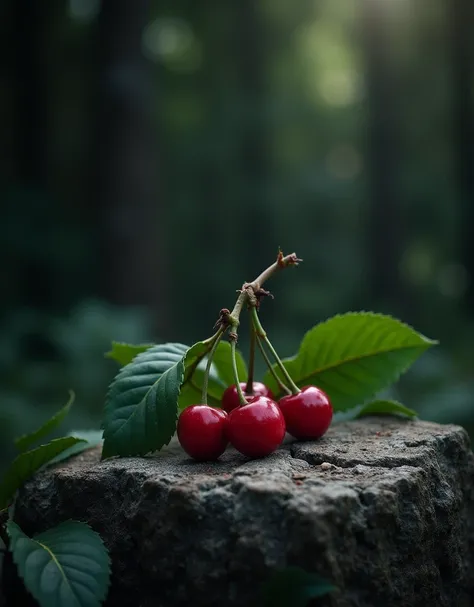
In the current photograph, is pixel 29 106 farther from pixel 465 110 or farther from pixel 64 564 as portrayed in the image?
pixel 64 564

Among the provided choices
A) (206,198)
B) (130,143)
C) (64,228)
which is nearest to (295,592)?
(130,143)

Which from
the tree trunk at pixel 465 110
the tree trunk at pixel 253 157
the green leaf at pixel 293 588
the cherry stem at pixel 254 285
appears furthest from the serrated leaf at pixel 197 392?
the tree trunk at pixel 253 157

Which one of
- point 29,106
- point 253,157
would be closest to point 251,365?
point 29,106

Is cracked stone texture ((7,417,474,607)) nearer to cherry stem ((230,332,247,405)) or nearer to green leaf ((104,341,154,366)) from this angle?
cherry stem ((230,332,247,405))

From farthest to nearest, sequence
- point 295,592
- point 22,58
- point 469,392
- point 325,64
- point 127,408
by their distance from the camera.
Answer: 1. point 325,64
2. point 22,58
3. point 469,392
4. point 127,408
5. point 295,592

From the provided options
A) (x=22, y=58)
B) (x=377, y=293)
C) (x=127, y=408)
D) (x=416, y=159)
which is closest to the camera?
(x=127, y=408)

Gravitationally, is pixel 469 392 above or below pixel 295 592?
below

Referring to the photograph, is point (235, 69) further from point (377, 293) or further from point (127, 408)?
point (127, 408)
